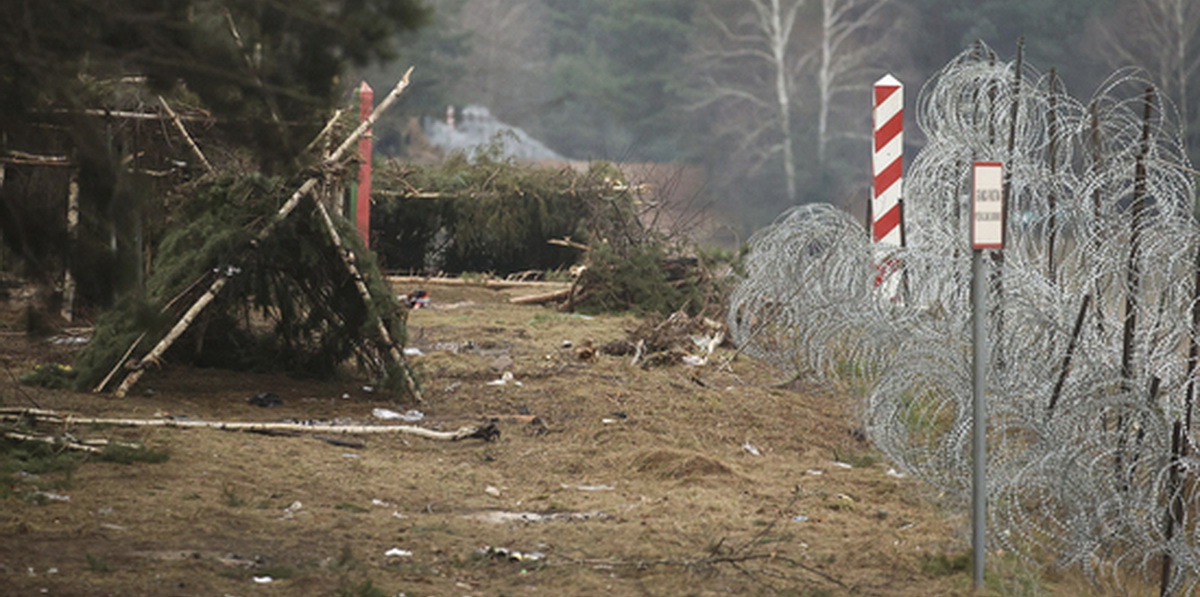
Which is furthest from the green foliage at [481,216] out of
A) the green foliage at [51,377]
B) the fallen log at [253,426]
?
the fallen log at [253,426]

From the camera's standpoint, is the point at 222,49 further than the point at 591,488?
No

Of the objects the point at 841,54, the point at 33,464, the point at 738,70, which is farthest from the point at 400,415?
the point at 841,54

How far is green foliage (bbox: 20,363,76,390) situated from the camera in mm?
Result: 8867

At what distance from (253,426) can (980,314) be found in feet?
13.2

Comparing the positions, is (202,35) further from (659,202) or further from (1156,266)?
(659,202)

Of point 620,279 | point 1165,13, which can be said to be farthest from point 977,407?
point 1165,13

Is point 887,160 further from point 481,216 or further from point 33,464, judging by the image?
point 33,464

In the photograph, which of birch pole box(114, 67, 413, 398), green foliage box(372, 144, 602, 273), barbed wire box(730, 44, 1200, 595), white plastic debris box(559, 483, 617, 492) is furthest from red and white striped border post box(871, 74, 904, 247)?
green foliage box(372, 144, 602, 273)

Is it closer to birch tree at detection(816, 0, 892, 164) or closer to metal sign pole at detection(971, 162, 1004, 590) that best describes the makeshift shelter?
metal sign pole at detection(971, 162, 1004, 590)

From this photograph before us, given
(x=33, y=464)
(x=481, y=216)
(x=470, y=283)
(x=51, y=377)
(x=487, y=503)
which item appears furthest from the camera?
(x=481, y=216)

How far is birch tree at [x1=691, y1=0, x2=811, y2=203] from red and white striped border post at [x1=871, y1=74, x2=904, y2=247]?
3716 cm

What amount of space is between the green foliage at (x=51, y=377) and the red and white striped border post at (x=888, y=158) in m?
6.81

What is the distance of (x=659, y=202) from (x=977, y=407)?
540 inches

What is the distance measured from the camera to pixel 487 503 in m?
7.09
